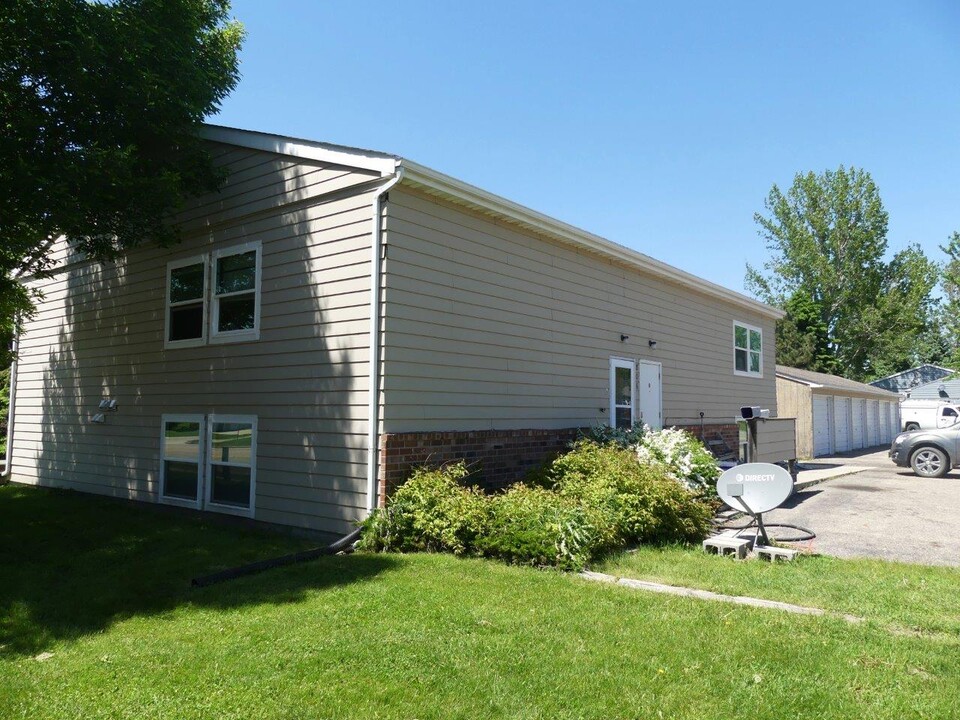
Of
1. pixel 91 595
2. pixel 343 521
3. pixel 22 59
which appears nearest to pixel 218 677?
pixel 91 595

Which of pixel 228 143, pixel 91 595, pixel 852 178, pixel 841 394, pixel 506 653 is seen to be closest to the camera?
pixel 506 653

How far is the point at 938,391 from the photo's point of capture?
41500mm

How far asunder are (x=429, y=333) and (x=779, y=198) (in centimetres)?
4468

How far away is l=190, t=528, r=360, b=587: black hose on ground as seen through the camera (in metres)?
6.45

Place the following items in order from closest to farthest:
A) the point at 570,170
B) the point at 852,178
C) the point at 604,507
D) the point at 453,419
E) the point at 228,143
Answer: the point at 604,507 → the point at 453,419 → the point at 228,143 → the point at 570,170 → the point at 852,178

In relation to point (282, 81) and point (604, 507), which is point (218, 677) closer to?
point (604, 507)

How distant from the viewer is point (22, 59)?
328 inches

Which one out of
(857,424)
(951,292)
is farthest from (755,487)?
(951,292)

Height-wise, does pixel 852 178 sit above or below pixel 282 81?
above

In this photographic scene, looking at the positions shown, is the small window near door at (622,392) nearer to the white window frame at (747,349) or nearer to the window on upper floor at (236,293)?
the white window frame at (747,349)

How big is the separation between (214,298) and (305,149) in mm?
2651

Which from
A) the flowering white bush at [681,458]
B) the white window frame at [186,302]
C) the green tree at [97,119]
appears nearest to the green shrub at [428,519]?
the flowering white bush at [681,458]

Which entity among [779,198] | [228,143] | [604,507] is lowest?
[604,507]

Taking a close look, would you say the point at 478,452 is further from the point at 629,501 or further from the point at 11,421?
the point at 11,421
